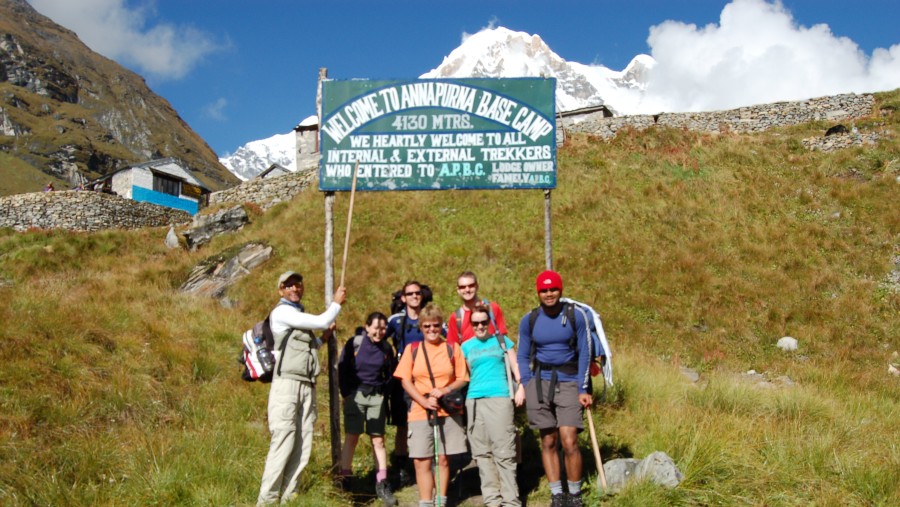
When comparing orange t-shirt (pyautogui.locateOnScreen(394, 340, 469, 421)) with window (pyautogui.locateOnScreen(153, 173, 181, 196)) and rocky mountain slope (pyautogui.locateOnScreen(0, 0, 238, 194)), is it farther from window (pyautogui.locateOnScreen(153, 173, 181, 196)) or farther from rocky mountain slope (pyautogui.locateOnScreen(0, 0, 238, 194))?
rocky mountain slope (pyautogui.locateOnScreen(0, 0, 238, 194))

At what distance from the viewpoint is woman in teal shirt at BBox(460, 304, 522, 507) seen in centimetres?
501

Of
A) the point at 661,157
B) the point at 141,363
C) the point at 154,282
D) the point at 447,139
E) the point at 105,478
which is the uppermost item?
the point at 661,157

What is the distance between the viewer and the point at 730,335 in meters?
11.5

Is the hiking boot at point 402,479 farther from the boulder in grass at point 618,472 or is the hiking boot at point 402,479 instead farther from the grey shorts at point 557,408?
the boulder in grass at point 618,472

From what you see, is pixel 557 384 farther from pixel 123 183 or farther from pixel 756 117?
pixel 123 183

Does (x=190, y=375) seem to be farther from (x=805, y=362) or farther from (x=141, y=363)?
(x=805, y=362)

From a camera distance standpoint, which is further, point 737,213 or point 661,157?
point 661,157

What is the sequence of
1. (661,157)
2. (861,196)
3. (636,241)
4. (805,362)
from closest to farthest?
1. (805,362)
2. (636,241)
3. (861,196)
4. (661,157)

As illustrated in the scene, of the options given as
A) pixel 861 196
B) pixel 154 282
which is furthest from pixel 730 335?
pixel 154 282

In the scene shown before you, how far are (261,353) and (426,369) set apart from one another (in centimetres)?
139

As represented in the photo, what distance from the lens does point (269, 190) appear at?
23562 mm

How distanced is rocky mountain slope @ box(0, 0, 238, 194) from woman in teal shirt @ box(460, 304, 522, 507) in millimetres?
97392

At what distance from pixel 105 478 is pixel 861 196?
60.4ft

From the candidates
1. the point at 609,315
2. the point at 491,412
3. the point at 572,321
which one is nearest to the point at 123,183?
the point at 609,315
